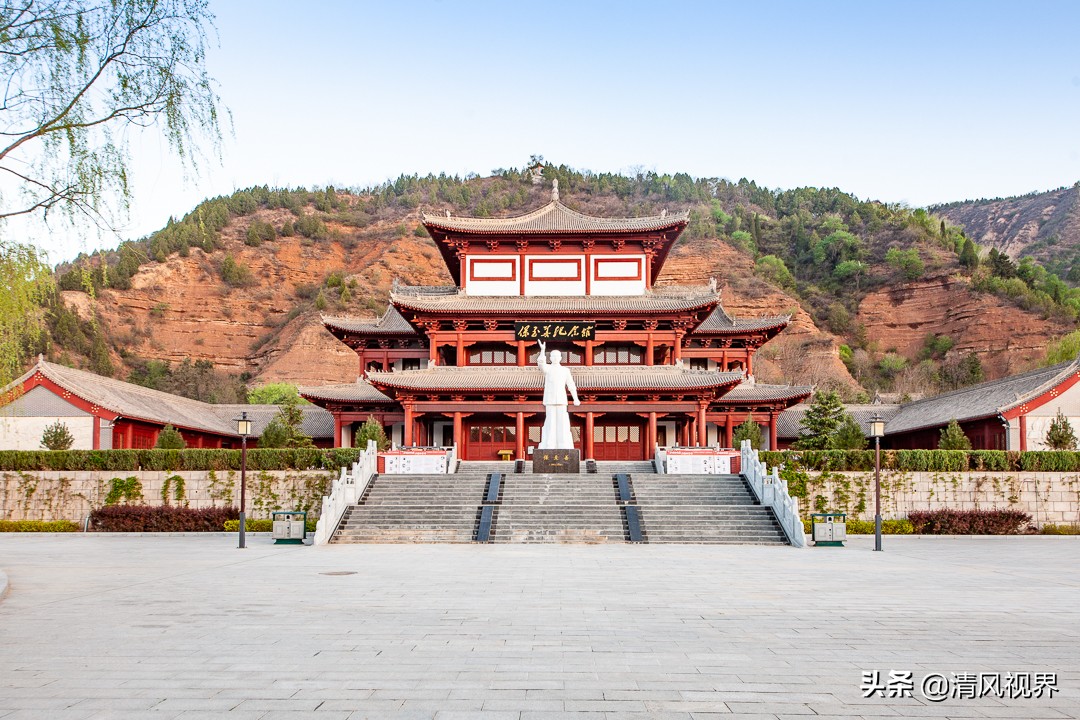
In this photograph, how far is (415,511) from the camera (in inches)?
1030

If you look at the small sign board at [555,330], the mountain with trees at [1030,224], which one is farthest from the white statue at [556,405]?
the mountain with trees at [1030,224]

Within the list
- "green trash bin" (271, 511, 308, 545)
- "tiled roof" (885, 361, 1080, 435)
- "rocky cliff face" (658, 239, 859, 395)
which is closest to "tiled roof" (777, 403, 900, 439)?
"tiled roof" (885, 361, 1080, 435)

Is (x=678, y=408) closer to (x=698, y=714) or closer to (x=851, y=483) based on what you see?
(x=851, y=483)

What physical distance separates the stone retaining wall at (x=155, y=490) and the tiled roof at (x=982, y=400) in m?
27.5

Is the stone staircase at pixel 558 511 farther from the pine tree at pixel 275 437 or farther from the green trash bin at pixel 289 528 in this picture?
the pine tree at pixel 275 437

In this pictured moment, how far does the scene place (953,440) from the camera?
110 ft

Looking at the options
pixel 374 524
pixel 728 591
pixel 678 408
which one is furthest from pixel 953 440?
pixel 728 591

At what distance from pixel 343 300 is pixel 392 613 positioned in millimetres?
89293

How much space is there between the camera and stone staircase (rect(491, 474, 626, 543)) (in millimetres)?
24172

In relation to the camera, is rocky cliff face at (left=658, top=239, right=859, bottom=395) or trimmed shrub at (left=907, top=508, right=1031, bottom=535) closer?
trimmed shrub at (left=907, top=508, right=1031, bottom=535)

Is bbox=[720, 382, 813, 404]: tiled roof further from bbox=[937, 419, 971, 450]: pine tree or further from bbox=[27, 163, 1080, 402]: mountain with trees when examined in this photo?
bbox=[27, 163, 1080, 402]: mountain with trees

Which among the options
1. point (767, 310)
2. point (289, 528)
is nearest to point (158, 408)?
point (289, 528)

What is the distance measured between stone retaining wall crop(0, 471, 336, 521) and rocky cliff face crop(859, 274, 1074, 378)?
73.3 meters

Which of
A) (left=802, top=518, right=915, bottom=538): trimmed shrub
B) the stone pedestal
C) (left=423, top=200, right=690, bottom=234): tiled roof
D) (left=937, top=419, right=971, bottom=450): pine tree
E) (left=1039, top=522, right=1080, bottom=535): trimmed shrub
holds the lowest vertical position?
(left=1039, top=522, right=1080, bottom=535): trimmed shrub
